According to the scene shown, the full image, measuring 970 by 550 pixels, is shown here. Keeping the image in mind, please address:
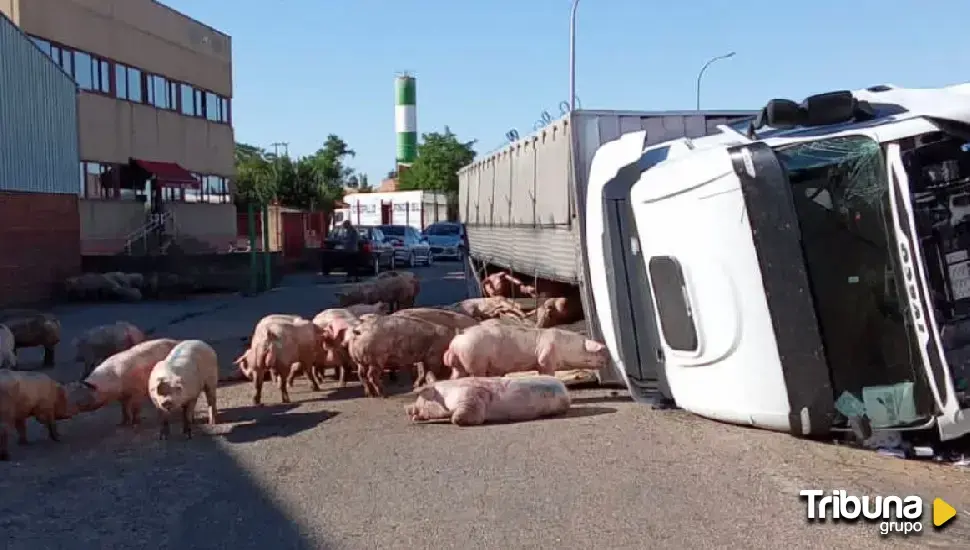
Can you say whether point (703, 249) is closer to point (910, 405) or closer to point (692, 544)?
point (910, 405)

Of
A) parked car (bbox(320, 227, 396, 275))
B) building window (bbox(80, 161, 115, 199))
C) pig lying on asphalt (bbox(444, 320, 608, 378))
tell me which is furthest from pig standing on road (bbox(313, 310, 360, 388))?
building window (bbox(80, 161, 115, 199))

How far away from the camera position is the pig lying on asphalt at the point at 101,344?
12070mm

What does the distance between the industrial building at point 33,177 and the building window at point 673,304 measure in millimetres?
17287

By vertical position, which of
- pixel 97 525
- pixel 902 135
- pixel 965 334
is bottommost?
pixel 97 525

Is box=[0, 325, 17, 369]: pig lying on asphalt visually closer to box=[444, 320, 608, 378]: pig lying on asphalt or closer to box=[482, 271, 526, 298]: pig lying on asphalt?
box=[444, 320, 608, 378]: pig lying on asphalt

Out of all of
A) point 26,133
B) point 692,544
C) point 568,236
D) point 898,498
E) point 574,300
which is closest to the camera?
point 692,544

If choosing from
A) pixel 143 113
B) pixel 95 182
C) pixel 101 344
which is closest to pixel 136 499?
pixel 101 344

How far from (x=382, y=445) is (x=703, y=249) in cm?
290

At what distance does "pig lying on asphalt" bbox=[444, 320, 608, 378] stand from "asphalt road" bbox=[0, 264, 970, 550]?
82cm

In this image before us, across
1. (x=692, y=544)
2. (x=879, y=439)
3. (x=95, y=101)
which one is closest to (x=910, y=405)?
(x=879, y=439)

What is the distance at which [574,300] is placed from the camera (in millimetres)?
13492

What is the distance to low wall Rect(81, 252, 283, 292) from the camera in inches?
995

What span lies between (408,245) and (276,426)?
2896 cm

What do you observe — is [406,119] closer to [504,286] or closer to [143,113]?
[143,113]
